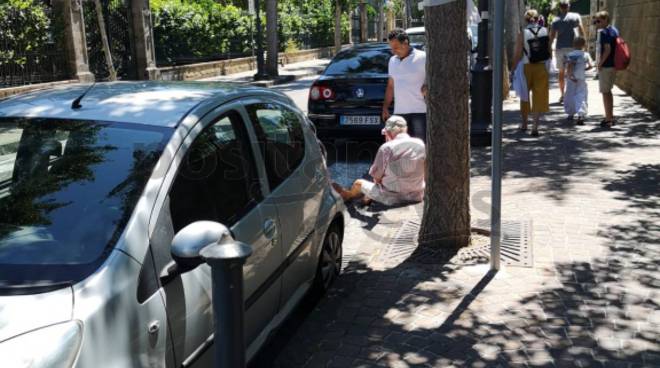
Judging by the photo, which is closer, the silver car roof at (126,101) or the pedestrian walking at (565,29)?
the silver car roof at (126,101)

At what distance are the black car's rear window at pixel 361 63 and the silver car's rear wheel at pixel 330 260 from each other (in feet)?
18.6

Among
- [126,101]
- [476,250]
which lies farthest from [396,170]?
[126,101]

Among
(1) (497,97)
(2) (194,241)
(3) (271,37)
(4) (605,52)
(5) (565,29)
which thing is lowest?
(2) (194,241)

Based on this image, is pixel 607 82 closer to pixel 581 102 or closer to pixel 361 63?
pixel 581 102

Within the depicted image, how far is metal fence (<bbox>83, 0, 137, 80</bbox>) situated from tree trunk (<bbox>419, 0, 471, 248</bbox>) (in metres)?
18.2

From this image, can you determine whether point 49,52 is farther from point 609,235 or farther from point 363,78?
point 609,235

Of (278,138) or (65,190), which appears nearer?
(65,190)

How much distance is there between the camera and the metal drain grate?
556 centimetres

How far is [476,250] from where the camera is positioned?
18.9 ft

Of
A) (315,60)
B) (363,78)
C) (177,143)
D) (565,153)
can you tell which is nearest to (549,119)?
(565,153)

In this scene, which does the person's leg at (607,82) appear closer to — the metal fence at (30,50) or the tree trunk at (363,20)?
the metal fence at (30,50)

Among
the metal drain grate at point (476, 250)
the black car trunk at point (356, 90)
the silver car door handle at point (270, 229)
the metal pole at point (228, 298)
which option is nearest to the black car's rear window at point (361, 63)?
the black car trunk at point (356, 90)

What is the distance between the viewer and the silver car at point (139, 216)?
7.73ft

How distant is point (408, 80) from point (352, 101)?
92.0 inches
